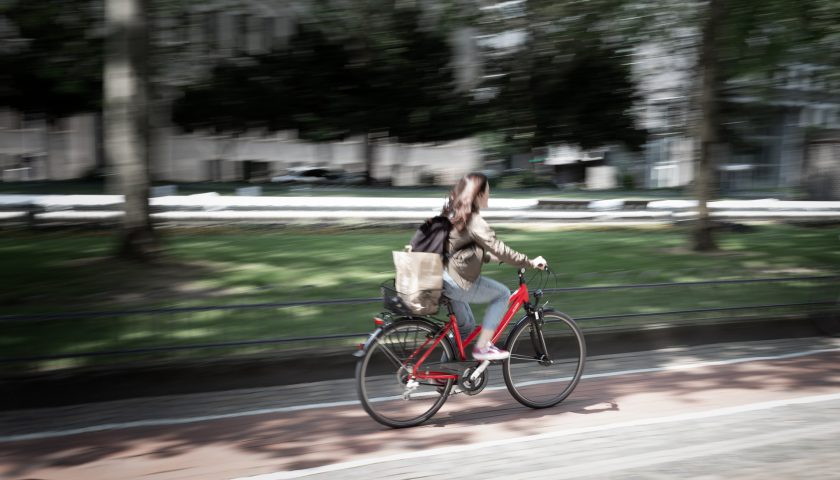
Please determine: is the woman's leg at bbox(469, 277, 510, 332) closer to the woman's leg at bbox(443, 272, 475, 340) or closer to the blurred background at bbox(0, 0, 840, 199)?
the woman's leg at bbox(443, 272, 475, 340)

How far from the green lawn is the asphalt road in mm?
771

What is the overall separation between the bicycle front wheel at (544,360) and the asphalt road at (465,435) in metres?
0.15

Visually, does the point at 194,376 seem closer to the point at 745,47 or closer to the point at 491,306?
the point at 491,306

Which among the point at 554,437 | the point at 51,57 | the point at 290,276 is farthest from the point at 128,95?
the point at 51,57

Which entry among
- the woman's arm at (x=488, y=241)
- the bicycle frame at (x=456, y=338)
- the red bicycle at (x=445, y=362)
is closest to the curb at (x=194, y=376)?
the red bicycle at (x=445, y=362)

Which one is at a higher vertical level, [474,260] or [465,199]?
[465,199]

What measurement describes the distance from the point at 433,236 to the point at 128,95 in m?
5.80

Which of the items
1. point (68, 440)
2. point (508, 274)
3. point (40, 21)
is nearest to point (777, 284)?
point (508, 274)

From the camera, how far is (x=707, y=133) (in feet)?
43.2

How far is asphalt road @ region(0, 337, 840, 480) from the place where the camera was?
15.4ft

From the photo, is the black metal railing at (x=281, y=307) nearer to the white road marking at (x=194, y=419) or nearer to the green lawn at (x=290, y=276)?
the green lawn at (x=290, y=276)

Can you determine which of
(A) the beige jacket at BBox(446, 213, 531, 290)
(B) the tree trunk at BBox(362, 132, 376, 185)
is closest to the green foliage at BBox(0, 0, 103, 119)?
(B) the tree trunk at BBox(362, 132, 376, 185)

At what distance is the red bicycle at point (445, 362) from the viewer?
5.49 m

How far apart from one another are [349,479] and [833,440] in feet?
10.5
